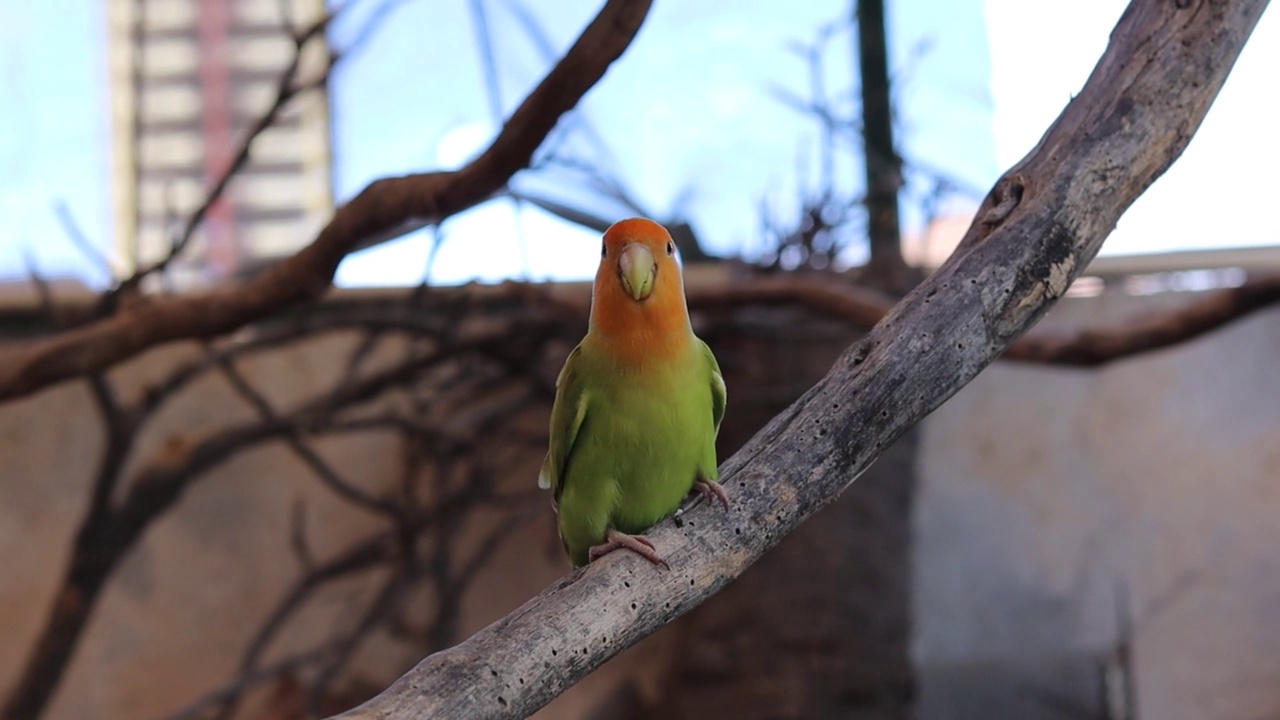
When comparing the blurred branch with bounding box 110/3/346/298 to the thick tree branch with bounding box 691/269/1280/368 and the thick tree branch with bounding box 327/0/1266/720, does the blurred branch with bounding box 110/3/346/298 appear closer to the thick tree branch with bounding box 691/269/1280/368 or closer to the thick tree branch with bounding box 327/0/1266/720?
the thick tree branch with bounding box 691/269/1280/368

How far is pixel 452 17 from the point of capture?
4.12m

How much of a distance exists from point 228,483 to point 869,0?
3.14m

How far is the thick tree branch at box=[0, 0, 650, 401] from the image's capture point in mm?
1676

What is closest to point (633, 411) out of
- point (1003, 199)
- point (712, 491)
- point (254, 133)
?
point (712, 491)

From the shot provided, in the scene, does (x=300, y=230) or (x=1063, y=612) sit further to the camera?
(x=300, y=230)

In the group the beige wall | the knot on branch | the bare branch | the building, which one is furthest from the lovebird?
the building

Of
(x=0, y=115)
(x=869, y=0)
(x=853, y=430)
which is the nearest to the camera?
(x=853, y=430)

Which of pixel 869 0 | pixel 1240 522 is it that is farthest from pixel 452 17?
pixel 1240 522

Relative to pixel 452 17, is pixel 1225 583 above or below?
below

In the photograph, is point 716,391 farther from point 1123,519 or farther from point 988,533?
point 1123,519

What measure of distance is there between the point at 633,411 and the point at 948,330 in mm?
403

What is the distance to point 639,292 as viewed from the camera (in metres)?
1.25

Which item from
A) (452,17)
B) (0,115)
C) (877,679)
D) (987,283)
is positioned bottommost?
(877,679)

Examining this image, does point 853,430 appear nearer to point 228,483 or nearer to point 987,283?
point 987,283
